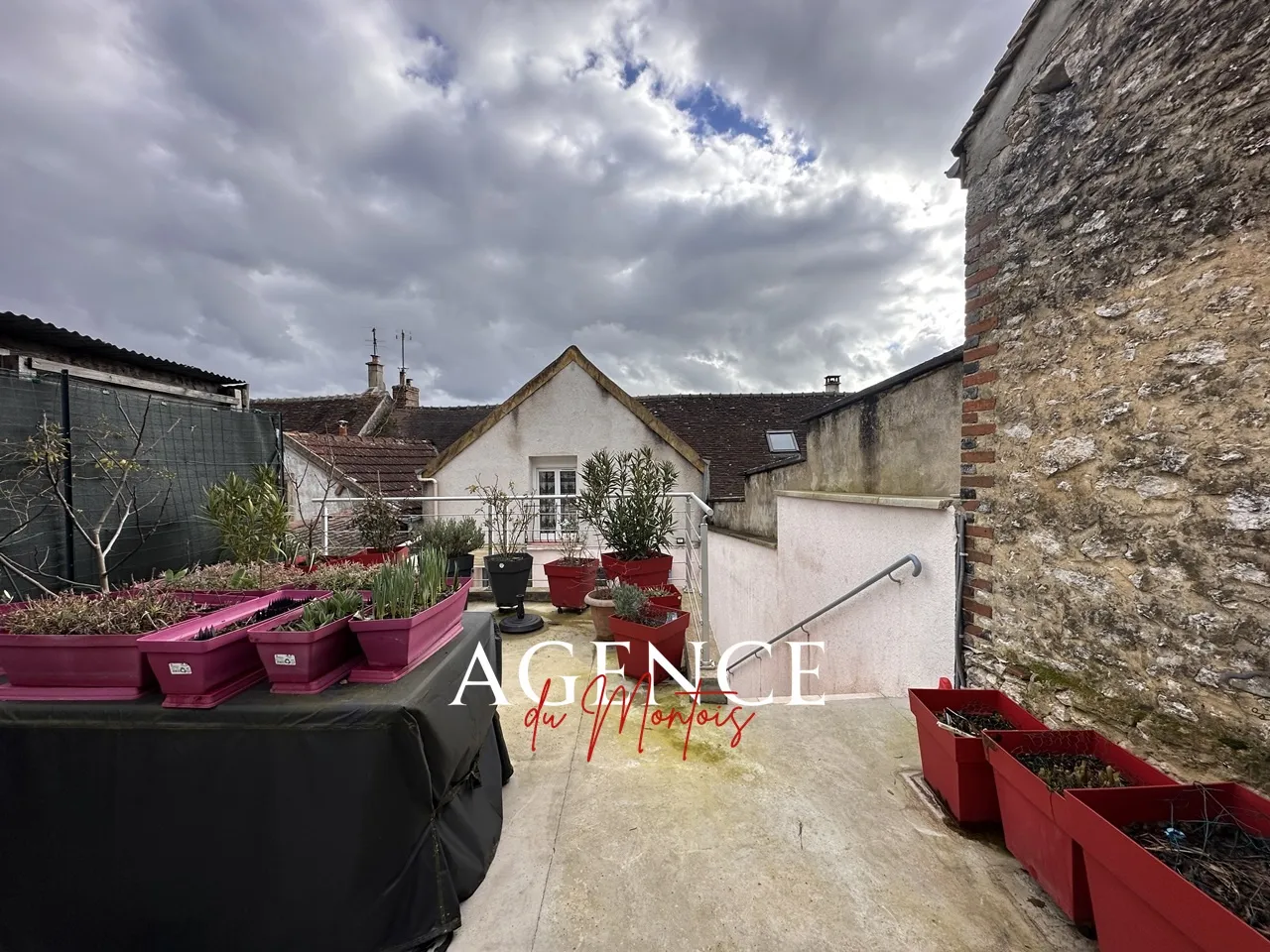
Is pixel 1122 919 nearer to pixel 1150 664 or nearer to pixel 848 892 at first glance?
pixel 848 892

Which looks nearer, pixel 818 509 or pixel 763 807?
pixel 763 807

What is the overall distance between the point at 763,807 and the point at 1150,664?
141 centimetres

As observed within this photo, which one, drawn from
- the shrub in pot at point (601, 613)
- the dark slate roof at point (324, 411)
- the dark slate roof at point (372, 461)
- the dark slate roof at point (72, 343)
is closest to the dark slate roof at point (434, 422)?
the dark slate roof at point (324, 411)

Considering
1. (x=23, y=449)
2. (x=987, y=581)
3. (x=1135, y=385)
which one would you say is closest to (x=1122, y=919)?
(x=987, y=581)

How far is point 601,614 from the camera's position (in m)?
3.56

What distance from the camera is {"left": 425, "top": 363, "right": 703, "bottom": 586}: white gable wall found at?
7.98 m

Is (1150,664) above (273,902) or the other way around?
above

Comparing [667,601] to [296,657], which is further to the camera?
[667,601]

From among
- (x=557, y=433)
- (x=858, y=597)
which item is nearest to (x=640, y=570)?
(x=858, y=597)

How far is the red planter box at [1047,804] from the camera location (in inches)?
55.9

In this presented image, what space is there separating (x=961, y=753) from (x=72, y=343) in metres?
7.35

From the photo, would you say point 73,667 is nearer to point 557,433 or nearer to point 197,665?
point 197,665

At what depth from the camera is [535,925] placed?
1.46 meters

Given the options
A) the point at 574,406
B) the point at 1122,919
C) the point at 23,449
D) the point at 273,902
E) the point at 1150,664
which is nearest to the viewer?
the point at 1122,919
